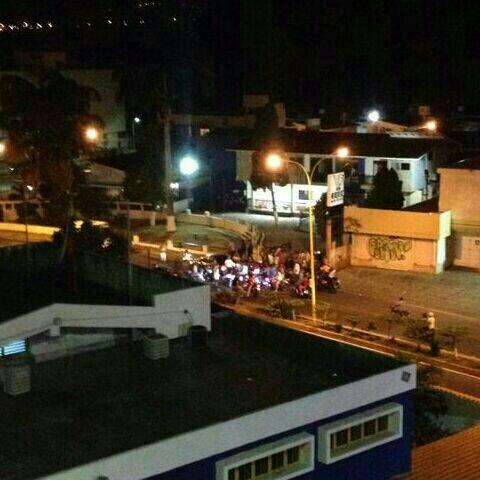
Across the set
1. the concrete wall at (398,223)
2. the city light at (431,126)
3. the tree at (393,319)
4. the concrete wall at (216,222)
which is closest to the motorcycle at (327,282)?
the tree at (393,319)

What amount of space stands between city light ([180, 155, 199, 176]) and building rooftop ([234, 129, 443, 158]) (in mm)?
3586

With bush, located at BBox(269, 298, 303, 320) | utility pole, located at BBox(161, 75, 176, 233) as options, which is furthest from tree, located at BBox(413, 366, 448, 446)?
utility pole, located at BBox(161, 75, 176, 233)

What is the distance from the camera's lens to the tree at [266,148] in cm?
4675

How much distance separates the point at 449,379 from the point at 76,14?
219 ft

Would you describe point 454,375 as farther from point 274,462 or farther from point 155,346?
point 274,462

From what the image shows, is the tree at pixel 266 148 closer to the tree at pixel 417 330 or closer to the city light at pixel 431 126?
the city light at pixel 431 126

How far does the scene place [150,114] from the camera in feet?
151

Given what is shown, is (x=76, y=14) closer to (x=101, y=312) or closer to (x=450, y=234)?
(x=450, y=234)

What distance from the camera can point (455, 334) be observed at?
989 inches

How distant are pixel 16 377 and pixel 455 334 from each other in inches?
613

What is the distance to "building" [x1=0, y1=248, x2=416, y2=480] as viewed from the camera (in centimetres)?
1089

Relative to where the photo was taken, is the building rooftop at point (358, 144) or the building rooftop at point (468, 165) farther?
the building rooftop at point (358, 144)

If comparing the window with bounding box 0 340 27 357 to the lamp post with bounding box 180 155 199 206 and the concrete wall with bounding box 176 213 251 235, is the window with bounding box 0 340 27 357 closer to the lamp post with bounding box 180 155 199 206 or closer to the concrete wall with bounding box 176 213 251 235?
the concrete wall with bounding box 176 213 251 235

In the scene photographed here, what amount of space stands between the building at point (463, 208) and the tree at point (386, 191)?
465 centimetres
